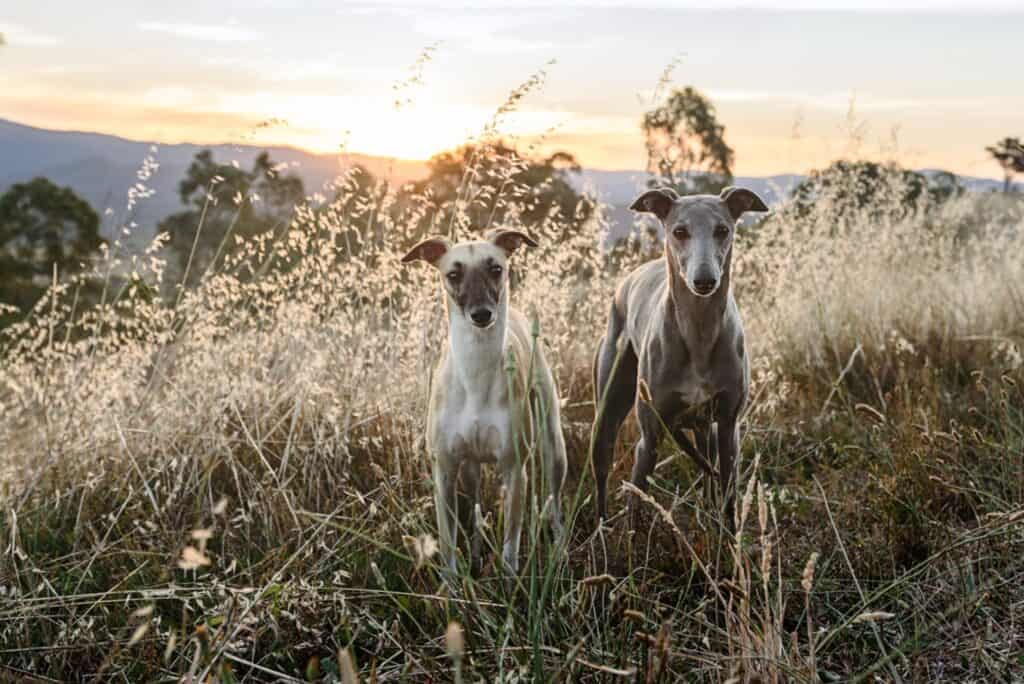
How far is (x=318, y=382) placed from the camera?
527 centimetres

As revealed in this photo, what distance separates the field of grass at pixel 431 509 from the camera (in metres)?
2.60

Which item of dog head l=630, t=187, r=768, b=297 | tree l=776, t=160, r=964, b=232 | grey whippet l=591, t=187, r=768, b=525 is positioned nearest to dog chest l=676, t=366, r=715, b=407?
grey whippet l=591, t=187, r=768, b=525

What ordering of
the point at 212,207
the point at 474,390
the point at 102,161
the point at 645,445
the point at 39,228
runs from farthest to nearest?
1. the point at 102,161
2. the point at 212,207
3. the point at 39,228
4. the point at 645,445
5. the point at 474,390

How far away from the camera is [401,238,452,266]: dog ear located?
3893 mm

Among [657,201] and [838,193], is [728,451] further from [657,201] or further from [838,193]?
[838,193]

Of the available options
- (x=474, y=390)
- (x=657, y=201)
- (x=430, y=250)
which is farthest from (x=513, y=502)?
(x=657, y=201)

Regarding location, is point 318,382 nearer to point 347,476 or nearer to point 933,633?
point 347,476

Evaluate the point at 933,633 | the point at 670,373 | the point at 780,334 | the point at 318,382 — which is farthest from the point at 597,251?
the point at 933,633

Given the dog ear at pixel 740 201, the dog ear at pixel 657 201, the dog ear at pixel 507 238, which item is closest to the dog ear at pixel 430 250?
the dog ear at pixel 507 238

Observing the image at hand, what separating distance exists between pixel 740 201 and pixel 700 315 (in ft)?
1.87

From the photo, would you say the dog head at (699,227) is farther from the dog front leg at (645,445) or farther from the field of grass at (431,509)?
the field of grass at (431,509)

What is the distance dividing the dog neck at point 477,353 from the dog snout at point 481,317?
0.53ft

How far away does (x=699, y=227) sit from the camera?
12.6 ft

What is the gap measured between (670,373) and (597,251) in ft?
8.15
